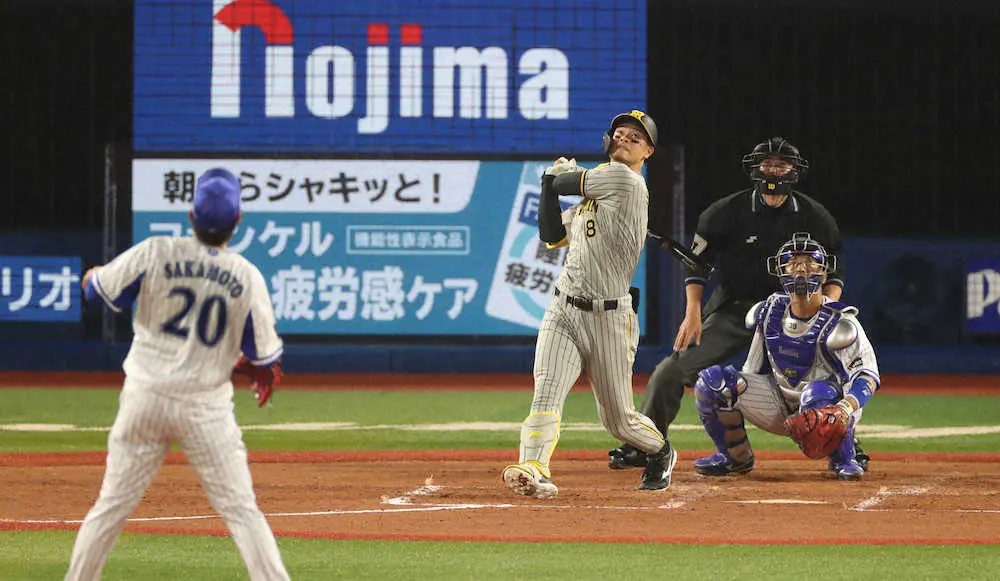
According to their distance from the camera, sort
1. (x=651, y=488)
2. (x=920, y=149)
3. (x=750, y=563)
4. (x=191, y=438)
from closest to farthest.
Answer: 1. (x=191, y=438)
2. (x=750, y=563)
3. (x=651, y=488)
4. (x=920, y=149)

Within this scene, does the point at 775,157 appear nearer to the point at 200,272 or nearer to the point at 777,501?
the point at 777,501

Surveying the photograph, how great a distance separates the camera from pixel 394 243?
16688 mm

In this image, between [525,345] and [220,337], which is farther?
[525,345]

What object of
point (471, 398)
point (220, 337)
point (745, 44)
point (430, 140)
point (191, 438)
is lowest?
point (471, 398)

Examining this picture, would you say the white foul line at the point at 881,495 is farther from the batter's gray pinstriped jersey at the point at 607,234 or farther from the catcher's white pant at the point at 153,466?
the catcher's white pant at the point at 153,466

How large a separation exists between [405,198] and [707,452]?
7.17m

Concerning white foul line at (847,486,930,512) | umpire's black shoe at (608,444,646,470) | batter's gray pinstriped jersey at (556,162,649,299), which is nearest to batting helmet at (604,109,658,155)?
batter's gray pinstriped jersey at (556,162,649,299)

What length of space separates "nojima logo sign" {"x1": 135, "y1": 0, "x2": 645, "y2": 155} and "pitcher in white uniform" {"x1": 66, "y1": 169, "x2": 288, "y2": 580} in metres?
11.9

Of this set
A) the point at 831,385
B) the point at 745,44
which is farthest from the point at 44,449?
the point at 745,44

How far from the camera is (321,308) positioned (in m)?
16.6

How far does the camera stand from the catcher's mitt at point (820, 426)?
26.7 feet

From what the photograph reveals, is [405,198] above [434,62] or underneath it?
underneath

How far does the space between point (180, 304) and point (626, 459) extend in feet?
16.1

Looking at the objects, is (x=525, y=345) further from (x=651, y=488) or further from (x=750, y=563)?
(x=750, y=563)
